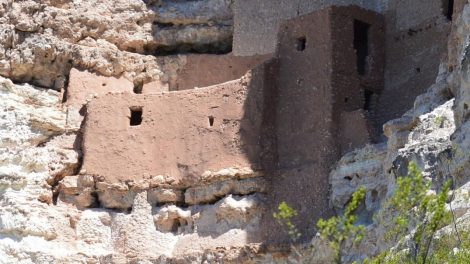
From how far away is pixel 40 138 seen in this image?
23328 millimetres

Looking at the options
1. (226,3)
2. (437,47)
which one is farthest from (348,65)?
(226,3)

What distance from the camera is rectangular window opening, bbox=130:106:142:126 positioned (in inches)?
896

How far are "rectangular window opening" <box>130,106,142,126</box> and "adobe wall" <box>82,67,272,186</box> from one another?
0.04m

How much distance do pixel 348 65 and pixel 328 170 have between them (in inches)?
74.4

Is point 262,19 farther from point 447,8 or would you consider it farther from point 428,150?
point 428,150

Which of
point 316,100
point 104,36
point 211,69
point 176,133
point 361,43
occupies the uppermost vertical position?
point 104,36

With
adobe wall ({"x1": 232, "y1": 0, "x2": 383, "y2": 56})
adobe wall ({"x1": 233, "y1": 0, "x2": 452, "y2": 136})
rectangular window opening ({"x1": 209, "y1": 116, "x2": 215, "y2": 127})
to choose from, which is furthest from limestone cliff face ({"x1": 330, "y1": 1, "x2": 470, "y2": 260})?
adobe wall ({"x1": 232, "y1": 0, "x2": 383, "y2": 56})

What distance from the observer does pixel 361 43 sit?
2186 centimetres

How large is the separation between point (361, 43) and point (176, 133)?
3502 mm

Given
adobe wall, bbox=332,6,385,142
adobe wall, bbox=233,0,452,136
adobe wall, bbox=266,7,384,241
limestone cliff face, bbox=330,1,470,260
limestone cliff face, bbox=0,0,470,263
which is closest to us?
limestone cliff face, bbox=330,1,470,260

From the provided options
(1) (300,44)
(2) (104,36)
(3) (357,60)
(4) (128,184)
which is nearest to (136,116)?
(4) (128,184)

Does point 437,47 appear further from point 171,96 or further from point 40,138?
point 40,138

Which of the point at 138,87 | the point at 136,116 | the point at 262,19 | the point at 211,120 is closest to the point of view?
the point at 211,120

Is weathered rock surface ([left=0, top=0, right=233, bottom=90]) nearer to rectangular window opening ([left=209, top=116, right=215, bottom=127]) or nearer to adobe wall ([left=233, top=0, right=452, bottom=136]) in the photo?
rectangular window opening ([left=209, top=116, right=215, bottom=127])
